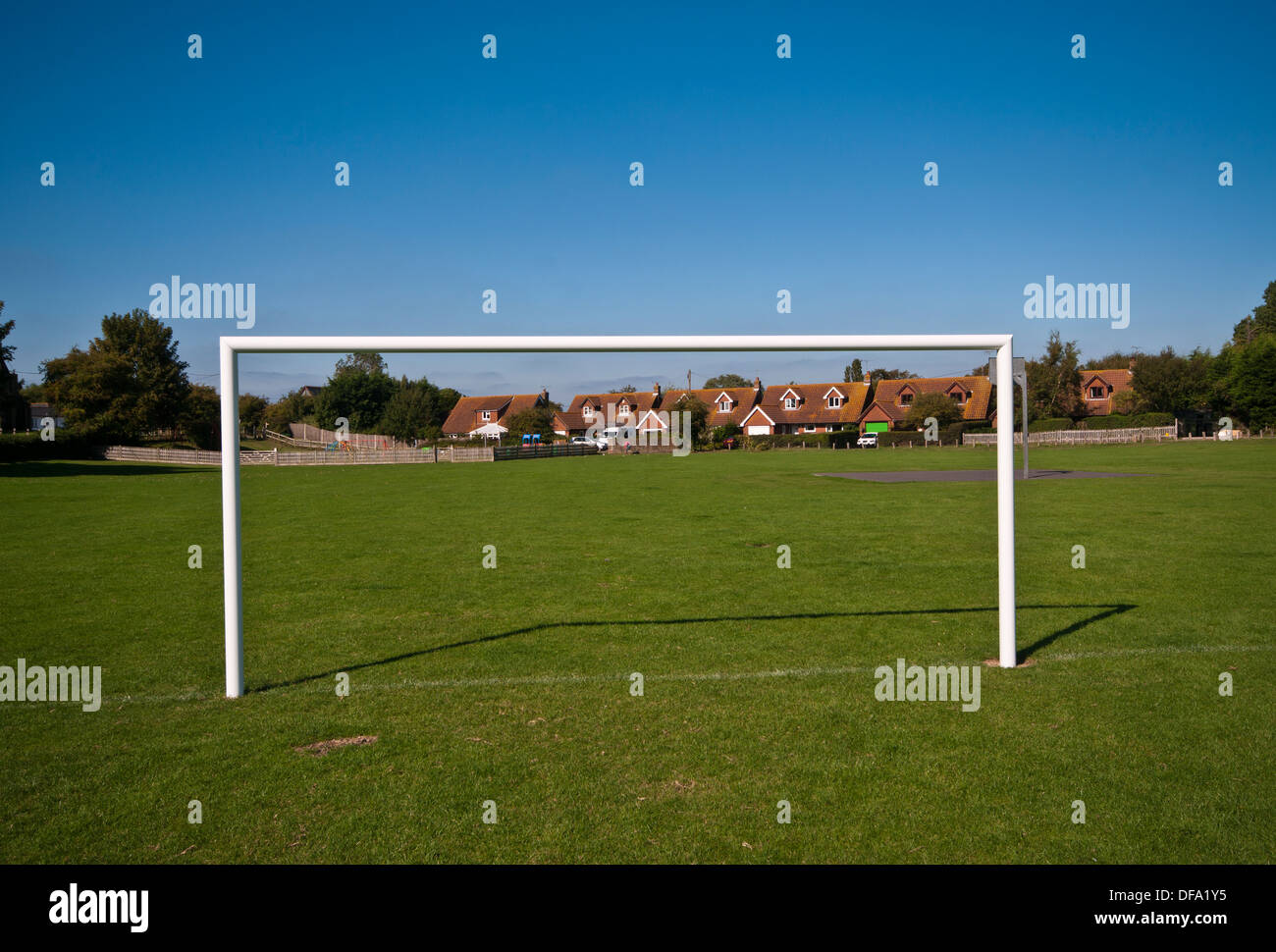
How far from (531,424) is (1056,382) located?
47872mm

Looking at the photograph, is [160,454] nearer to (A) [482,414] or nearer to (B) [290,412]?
(B) [290,412]

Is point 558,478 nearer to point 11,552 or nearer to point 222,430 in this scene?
point 11,552

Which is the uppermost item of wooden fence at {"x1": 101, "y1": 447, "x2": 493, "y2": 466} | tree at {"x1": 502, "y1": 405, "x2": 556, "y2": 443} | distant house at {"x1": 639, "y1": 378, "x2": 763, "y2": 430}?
distant house at {"x1": 639, "y1": 378, "x2": 763, "y2": 430}

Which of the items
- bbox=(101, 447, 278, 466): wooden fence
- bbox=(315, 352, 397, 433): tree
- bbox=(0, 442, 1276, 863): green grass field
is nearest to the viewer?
bbox=(0, 442, 1276, 863): green grass field

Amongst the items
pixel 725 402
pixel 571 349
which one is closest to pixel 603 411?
pixel 725 402

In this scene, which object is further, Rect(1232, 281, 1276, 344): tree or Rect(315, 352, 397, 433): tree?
Rect(1232, 281, 1276, 344): tree

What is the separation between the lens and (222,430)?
5609mm

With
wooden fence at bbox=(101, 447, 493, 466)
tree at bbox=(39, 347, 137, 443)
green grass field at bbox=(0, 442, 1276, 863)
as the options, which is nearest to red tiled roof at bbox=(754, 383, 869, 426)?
wooden fence at bbox=(101, 447, 493, 466)

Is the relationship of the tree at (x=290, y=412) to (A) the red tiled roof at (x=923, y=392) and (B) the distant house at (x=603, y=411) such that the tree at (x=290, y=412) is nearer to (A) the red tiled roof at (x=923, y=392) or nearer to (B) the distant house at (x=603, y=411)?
(B) the distant house at (x=603, y=411)

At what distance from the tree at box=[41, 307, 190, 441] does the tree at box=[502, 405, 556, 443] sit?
2435cm

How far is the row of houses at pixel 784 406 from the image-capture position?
63.5 metres

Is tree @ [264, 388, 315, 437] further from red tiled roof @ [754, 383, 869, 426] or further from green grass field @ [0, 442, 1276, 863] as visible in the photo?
red tiled roof @ [754, 383, 869, 426]

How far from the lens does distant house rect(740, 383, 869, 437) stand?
68938 mm

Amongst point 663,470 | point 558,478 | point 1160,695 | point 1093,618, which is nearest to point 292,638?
point 1160,695
